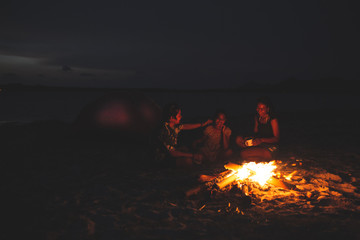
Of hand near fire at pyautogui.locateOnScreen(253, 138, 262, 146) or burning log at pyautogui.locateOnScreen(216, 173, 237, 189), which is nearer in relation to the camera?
burning log at pyautogui.locateOnScreen(216, 173, 237, 189)

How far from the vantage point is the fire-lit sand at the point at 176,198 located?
381 centimetres

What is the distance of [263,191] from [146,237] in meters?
2.51

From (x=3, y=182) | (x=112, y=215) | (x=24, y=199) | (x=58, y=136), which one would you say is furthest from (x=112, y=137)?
(x=112, y=215)

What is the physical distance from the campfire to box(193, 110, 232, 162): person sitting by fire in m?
1.14

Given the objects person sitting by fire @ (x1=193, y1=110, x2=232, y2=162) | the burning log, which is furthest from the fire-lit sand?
person sitting by fire @ (x1=193, y1=110, x2=232, y2=162)

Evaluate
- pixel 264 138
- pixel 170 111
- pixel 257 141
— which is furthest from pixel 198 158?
pixel 264 138

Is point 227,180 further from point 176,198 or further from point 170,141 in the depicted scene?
point 170,141

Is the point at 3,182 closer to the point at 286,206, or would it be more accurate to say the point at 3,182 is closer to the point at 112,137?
the point at 112,137

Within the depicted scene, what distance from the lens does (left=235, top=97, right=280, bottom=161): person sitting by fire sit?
652 centimetres

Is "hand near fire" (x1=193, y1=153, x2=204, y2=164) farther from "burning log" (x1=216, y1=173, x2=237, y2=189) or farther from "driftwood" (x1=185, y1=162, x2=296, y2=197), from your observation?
"burning log" (x1=216, y1=173, x2=237, y2=189)

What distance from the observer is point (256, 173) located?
17.8 feet

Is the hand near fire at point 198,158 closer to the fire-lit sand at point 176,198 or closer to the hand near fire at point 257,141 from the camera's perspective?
the fire-lit sand at point 176,198

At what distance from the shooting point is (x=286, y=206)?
452 centimetres

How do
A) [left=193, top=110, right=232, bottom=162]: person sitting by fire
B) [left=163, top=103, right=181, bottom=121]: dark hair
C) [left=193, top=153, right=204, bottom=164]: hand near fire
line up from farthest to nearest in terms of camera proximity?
[left=193, top=110, right=232, bottom=162]: person sitting by fire
[left=193, top=153, right=204, bottom=164]: hand near fire
[left=163, top=103, right=181, bottom=121]: dark hair
